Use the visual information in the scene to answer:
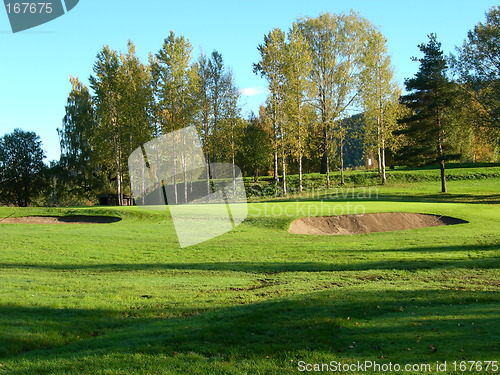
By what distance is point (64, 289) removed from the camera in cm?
1205

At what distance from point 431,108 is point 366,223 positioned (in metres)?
23.2

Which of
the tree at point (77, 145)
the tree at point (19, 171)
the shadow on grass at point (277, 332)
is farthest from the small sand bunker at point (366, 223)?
the tree at point (19, 171)

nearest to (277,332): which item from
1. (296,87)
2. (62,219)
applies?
(62,219)

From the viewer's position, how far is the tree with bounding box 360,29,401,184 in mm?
48812

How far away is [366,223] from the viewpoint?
27219 millimetres

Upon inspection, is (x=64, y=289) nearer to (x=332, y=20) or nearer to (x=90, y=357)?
(x=90, y=357)

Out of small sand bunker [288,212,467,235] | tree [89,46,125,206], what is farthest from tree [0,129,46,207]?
small sand bunker [288,212,467,235]

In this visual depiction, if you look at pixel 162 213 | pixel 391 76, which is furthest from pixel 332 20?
pixel 162 213

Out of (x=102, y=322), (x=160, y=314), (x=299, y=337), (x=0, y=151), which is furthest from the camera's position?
(x=0, y=151)

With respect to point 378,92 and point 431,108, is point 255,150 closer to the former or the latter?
point 378,92

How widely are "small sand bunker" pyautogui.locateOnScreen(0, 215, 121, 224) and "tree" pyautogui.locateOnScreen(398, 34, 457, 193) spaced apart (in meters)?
32.0

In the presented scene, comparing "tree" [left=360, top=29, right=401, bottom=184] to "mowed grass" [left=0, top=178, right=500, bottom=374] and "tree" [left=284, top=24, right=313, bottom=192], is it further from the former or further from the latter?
"mowed grass" [left=0, top=178, right=500, bottom=374]

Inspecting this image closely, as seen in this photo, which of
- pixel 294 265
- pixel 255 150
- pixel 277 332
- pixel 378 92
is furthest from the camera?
pixel 255 150

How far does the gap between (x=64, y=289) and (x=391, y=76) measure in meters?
46.2
